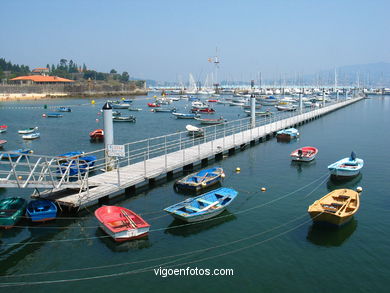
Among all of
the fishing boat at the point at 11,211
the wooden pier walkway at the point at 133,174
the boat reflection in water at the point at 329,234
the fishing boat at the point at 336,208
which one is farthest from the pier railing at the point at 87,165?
the boat reflection in water at the point at 329,234

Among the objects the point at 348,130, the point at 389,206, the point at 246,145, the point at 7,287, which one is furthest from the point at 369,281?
the point at 348,130

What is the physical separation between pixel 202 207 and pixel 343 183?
11.7 metres

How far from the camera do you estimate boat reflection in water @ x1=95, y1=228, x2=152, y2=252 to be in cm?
1515

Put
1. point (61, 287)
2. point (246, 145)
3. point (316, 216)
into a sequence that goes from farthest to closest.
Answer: point (246, 145)
point (316, 216)
point (61, 287)

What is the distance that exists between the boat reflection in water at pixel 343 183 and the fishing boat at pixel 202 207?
8226 millimetres

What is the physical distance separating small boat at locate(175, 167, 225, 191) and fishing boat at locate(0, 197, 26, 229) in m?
8.79

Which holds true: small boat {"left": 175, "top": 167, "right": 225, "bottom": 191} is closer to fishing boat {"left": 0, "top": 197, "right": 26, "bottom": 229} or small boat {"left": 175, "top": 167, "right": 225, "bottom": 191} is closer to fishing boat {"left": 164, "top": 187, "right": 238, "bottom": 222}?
fishing boat {"left": 164, "top": 187, "right": 238, "bottom": 222}

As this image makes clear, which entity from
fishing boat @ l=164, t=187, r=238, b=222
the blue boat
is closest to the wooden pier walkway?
the blue boat

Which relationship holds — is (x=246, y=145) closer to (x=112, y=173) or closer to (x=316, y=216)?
(x=112, y=173)

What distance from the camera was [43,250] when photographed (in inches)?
599

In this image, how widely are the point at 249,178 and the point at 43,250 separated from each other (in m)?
14.9

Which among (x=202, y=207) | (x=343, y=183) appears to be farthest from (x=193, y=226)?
(x=343, y=183)

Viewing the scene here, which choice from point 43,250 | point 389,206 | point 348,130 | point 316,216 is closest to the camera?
point 43,250

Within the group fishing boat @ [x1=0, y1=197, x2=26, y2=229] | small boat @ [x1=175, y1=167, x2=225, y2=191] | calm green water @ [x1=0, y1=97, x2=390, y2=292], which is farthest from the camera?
small boat @ [x1=175, y1=167, x2=225, y2=191]
